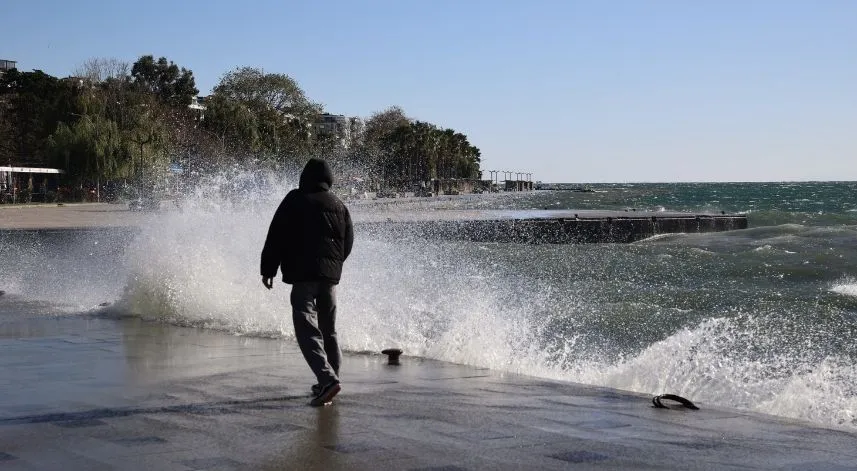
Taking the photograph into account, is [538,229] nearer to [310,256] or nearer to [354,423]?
[310,256]

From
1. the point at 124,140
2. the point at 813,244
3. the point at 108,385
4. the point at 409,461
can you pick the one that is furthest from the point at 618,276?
the point at 124,140

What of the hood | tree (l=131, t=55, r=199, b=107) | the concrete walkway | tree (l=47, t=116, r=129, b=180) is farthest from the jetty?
→ tree (l=131, t=55, r=199, b=107)

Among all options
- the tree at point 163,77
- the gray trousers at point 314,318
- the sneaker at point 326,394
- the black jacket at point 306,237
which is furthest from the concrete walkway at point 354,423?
the tree at point 163,77

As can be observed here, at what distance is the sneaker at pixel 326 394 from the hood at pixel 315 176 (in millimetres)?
1409

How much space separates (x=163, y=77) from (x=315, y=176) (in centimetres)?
12652

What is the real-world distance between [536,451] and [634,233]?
142 feet

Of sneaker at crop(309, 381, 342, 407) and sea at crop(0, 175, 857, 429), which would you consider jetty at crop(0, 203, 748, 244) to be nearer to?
sea at crop(0, 175, 857, 429)

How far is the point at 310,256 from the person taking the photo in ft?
24.1

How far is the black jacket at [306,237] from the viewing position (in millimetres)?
7352

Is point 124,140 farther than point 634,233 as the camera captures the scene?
Yes

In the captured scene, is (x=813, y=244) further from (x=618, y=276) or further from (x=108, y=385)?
(x=108, y=385)

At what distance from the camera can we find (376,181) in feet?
476

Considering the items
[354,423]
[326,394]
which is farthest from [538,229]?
[354,423]

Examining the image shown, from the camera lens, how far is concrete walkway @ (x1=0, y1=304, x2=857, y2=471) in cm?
562
